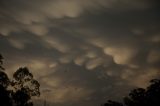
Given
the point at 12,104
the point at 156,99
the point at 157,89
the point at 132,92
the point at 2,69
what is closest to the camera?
the point at 2,69

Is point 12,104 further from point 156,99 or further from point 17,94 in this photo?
point 156,99

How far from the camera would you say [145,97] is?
76.6 meters

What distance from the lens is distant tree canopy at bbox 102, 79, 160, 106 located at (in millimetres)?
71312

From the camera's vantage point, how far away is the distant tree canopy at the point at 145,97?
71.3m

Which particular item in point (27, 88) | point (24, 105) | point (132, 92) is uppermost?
point (132, 92)

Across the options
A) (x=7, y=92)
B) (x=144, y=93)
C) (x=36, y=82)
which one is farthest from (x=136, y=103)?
(x=7, y=92)

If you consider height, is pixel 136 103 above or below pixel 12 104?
above

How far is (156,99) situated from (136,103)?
352 inches

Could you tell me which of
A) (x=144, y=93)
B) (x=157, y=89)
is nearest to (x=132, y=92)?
(x=144, y=93)

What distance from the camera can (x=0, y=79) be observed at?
49.1m

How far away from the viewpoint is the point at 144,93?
80125 mm

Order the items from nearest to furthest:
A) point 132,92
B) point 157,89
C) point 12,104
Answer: point 12,104 < point 157,89 < point 132,92

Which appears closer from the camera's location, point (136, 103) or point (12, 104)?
point (12, 104)

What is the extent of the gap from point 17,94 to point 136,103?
1549 inches
